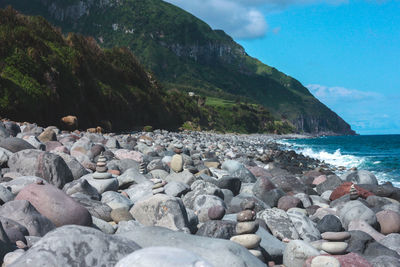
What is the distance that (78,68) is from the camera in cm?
1778

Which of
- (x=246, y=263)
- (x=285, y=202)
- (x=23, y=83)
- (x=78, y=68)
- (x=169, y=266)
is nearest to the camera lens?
(x=169, y=266)

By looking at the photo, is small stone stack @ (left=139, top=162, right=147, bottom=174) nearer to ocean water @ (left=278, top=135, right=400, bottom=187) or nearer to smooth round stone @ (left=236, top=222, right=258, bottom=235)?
smooth round stone @ (left=236, top=222, right=258, bottom=235)

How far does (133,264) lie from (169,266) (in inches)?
7.2

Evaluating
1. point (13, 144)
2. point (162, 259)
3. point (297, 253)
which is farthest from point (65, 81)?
point (162, 259)

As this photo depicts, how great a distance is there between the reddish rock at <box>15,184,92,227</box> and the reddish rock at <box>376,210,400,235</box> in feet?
15.3

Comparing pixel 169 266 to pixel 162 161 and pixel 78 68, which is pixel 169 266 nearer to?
pixel 162 161

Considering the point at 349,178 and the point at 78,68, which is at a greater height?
the point at 78,68

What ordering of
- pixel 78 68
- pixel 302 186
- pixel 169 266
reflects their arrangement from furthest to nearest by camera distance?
pixel 78 68, pixel 302 186, pixel 169 266

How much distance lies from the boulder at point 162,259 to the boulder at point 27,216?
6.31 ft

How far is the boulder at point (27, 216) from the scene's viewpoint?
3367 millimetres

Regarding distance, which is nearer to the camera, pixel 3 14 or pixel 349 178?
pixel 349 178

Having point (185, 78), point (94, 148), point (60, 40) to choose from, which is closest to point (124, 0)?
point (185, 78)

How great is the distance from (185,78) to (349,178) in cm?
14994

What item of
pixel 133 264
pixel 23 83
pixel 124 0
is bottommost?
pixel 133 264
